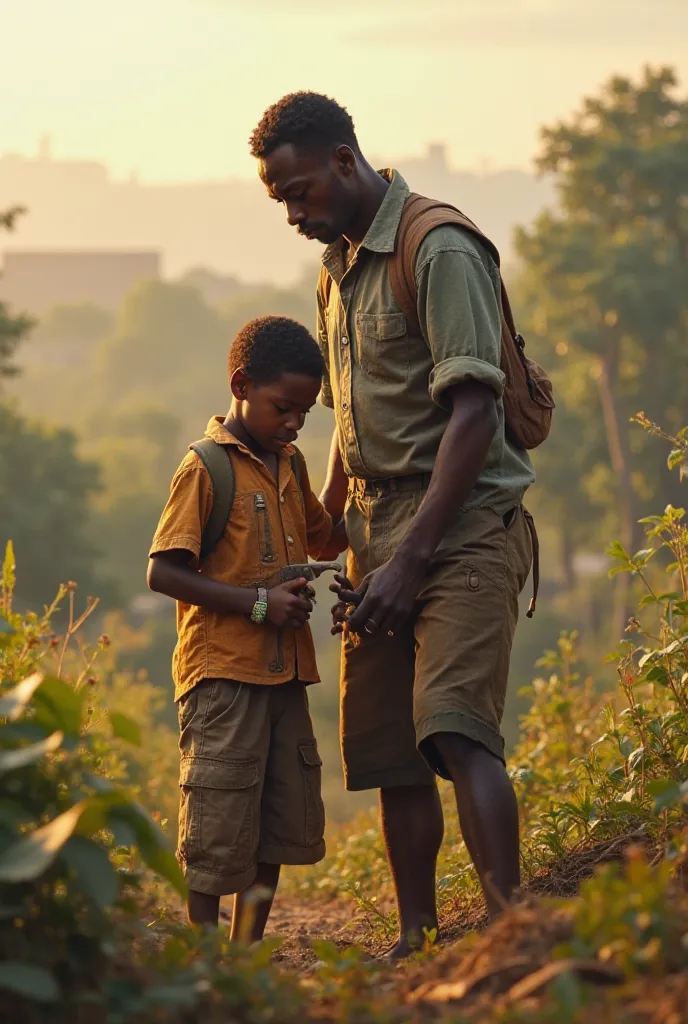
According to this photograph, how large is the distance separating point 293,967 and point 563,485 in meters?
38.2

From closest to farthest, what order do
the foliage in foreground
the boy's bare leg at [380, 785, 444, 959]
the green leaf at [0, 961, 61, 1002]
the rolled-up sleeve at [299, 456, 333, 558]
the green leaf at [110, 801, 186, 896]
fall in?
the green leaf at [0, 961, 61, 1002] → the foliage in foreground → the green leaf at [110, 801, 186, 896] → the boy's bare leg at [380, 785, 444, 959] → the rolled-up sleeve at [299, 456, 333, 558]

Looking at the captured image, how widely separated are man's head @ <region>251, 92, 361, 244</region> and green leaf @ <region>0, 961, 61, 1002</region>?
2152 mm

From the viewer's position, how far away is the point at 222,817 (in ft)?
12.3

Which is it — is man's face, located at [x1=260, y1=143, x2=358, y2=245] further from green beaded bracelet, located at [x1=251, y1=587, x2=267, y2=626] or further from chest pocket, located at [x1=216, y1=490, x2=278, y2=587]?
green beaded bracelet, located at [x1=251, y1=587, x2=267, y2=626]

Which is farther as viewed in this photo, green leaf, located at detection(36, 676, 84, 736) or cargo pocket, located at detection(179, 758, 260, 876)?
cargo pocket, located at detection(179, 758, 260, 876)

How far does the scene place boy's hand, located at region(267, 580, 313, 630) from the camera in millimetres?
3715

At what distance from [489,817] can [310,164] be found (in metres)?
1.63

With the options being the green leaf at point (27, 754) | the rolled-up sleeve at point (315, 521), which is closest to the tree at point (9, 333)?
the rolled-up sleeve at point (315, 521)

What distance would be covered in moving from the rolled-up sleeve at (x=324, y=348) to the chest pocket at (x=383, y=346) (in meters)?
0.36

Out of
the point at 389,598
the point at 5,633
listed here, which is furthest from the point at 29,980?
the point at 389,598

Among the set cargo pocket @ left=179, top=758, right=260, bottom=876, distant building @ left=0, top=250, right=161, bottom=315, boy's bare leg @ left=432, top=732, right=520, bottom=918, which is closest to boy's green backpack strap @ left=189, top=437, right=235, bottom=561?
cargo pocket @ left=179, top=758, right=260, bottom=876

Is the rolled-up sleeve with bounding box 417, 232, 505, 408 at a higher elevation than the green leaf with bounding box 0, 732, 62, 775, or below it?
higher

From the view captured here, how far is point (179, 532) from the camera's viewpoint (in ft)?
12.3

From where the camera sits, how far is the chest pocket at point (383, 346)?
3.74 meters
